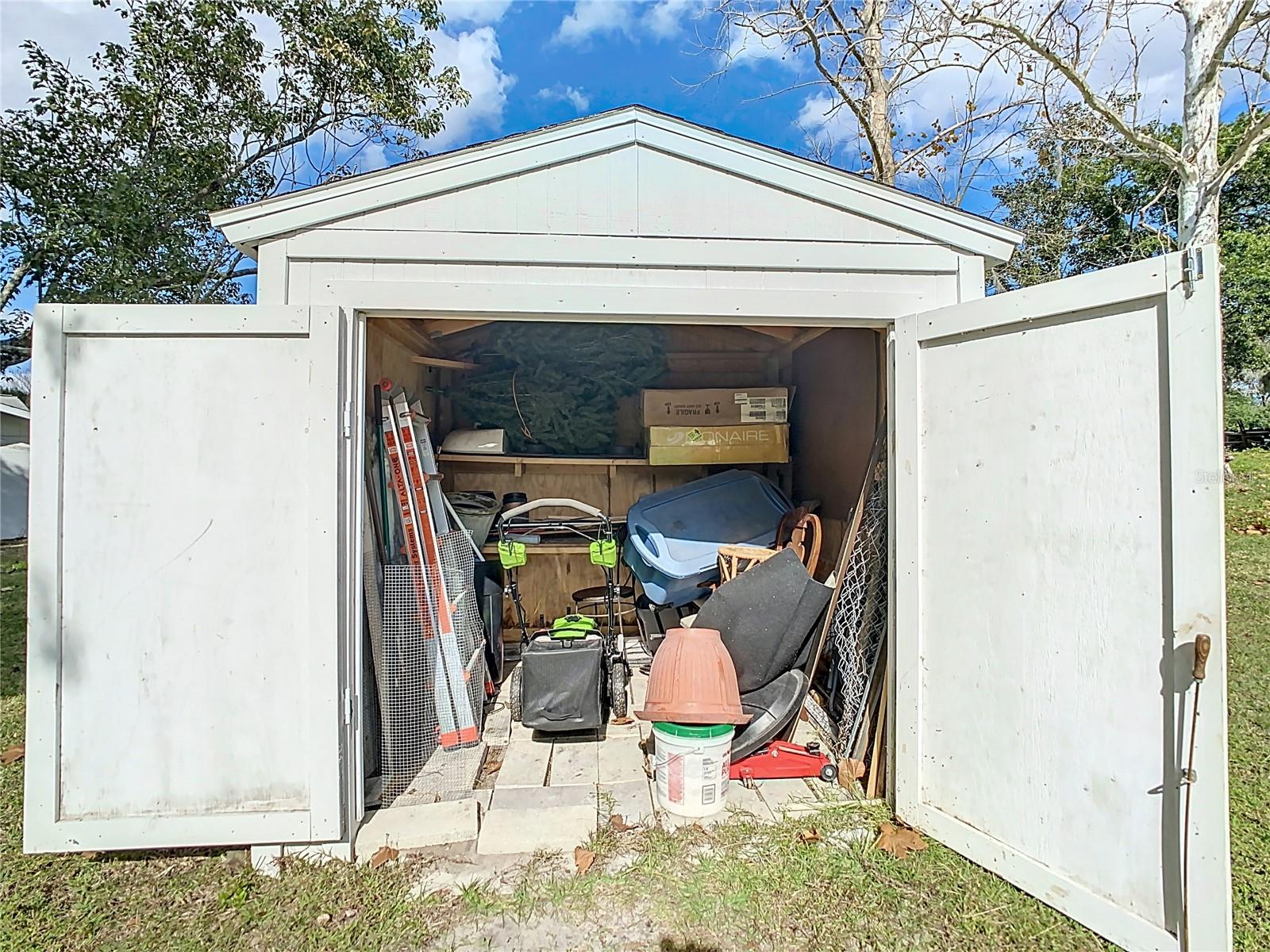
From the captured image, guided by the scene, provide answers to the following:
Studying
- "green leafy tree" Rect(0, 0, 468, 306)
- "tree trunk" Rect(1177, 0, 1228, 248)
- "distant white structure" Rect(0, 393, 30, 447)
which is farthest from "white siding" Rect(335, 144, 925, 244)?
"distant white structure" Rect(0, 393, 30, 447)

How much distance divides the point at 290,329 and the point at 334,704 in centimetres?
142

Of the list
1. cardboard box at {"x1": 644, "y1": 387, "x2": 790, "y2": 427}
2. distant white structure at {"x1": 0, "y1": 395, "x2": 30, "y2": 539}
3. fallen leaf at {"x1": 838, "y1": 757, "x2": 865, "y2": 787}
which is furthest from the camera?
distant white structure at {"x1": 0, "y1": 395, "x2": 30, "y2": 539}

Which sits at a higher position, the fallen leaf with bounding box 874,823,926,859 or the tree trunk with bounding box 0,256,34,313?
the tree trunk with bounding box 0,256,34,313

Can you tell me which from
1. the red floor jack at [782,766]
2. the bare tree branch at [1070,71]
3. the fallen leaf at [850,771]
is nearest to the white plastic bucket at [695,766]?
the red floor jack at [782,766]

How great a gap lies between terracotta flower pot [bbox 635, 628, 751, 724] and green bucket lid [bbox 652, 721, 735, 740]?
33 mm

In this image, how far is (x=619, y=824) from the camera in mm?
2613

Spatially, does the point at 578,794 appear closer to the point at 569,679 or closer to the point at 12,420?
the point at 569,679

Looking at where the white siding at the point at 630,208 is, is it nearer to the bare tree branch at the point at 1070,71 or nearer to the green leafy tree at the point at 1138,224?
the bare tree branch at the point at 1070,71

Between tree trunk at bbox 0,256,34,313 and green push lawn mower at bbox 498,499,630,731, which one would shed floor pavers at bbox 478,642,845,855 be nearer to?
green push lawn mower at bbox 498,499,630,731

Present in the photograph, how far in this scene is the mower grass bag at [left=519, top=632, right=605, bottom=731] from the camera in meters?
A: 3.20

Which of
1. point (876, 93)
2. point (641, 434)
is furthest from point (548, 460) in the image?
point (876, 93)

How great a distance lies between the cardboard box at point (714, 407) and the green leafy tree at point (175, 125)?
13.1 ft

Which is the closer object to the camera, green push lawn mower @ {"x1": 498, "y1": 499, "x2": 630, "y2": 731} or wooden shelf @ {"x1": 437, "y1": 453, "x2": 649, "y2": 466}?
green push lawn mower @ {"x1": 498, "y1": 499, "x2": 630, "y2": 731}

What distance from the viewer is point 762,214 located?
269 centimetres
